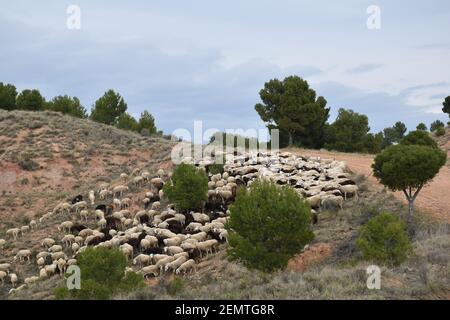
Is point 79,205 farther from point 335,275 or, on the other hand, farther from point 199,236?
point 335,275

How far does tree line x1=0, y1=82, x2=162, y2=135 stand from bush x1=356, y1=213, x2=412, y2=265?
52.8 meters

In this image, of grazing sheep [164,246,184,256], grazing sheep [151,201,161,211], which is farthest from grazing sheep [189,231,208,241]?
grazing sheep [151,201,161,211]

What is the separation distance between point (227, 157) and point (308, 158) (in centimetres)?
529

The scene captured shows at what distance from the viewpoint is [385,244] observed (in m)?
17.0

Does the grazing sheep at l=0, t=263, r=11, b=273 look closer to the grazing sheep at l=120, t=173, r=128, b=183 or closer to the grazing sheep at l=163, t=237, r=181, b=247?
the grazing sheep at l=163, t=237, r=181, b=247

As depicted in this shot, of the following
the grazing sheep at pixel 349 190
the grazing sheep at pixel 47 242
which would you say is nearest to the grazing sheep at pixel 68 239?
the grazing sheep at pixel 47 242

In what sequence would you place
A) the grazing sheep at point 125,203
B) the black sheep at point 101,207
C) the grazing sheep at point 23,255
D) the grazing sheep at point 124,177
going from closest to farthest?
the grazing sheep at point 23,255 → the grazing sheep at point 125,203 → the black sheep at point 101,207 → the grazing sheep at point 124,177

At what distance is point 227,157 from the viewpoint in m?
33.7

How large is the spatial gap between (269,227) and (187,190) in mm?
11340

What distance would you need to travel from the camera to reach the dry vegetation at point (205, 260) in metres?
13.4

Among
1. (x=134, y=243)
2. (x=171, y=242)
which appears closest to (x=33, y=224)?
(x=134, y=243)

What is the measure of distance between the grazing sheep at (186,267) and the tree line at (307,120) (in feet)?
93.6

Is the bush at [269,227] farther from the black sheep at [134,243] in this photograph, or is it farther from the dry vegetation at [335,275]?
the black sheep at [134,243]

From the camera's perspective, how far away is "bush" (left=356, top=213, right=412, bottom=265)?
16.7 meters
